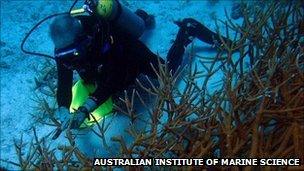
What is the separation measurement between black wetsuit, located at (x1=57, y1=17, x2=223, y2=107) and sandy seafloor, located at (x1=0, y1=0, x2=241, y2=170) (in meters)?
0.79

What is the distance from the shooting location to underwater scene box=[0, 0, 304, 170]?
2721 mm

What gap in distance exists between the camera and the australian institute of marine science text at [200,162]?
2.45 m

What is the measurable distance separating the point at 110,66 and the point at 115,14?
23.6 inches

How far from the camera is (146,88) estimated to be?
4098 millimetres

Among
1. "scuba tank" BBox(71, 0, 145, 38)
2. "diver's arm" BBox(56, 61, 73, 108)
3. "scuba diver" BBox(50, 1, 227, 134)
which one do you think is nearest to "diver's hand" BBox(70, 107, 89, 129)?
"scuba diver" BBox(50, 1, 227, 134)

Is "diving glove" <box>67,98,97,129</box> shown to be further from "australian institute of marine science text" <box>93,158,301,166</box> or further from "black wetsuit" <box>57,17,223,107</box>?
"australian institute of marine science text" <box>93,158,301,166</box>

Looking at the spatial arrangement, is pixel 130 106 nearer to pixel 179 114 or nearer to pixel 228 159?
pixel 179 114

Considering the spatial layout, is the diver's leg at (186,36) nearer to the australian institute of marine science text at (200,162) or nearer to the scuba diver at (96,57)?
the scuba diver at (96,57)

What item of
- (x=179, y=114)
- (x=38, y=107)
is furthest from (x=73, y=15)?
(x=38, y=107)

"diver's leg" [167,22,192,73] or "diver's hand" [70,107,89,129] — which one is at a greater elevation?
"diver's leg" [167,22,192,73]

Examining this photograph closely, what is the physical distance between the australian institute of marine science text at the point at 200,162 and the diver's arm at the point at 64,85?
1444mm

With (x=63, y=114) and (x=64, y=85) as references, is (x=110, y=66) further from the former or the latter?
(x=63, y=114)

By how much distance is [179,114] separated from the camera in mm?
2828

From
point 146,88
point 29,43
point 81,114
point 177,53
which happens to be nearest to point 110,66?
point 146,88
